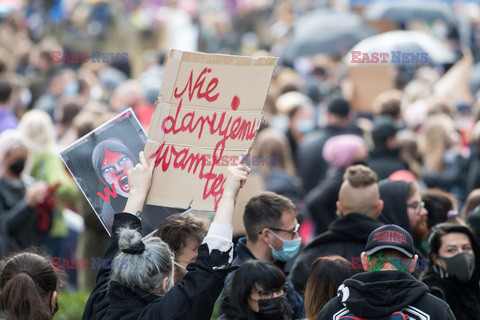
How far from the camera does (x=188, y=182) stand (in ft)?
13.8

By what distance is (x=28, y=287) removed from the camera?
387 centimetres

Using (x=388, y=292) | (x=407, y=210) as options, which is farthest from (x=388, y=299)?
(x=407, y=210)

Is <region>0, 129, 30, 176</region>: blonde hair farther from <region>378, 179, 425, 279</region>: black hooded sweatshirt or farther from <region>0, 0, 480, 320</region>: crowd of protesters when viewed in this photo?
<region>378, 179, 425, 279</region>: black hooded sweatshirt

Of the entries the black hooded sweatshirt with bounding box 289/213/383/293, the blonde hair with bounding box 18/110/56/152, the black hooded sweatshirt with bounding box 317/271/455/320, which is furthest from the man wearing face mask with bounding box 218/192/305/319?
the blonde hair with bounding box 18/110/56/152

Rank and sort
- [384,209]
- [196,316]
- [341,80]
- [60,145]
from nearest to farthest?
[196,316] < [384,209] < [60,145] < [341,80]

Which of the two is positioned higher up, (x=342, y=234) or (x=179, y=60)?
(x=179, y=60)

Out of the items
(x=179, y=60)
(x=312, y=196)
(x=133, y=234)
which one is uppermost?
(x=179, y=60)

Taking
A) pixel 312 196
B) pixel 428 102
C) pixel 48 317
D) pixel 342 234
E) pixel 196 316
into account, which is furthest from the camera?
pixel 428 102

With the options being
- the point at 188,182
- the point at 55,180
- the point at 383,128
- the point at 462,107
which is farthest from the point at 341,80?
the point at 188,182

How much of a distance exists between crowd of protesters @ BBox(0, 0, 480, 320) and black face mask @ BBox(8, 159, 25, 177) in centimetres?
2

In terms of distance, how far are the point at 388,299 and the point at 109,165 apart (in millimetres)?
1650

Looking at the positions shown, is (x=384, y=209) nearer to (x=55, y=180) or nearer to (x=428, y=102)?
(x=55, y=180)

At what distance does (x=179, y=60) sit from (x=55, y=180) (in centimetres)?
400

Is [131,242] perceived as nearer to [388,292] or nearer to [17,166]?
[388,292]
